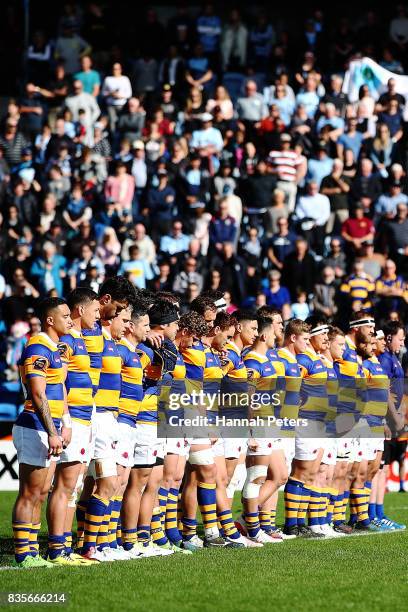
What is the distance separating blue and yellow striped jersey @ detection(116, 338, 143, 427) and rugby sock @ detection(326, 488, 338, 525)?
371 cm

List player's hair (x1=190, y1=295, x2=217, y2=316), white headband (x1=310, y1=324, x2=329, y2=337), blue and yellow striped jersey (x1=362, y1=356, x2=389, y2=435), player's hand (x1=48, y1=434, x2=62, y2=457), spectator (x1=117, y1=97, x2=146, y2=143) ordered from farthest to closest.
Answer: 1. spectator (x1=117, y1=97, x2=146, y2=143)
2. blue and yellow striped jersey (x1=362, y1=356, x2=389, y2=435)
3. white headband (x1=310, y1=324, x2=329, y2=337)
4. player's hair (x1=190, y1=295, x2=217, y2=316)
5. player's hand (x1=48, y1=434, x2=62, y2=457)

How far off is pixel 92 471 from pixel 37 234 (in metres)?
11.2

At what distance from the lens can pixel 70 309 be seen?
1212cm

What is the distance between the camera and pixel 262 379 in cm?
1412

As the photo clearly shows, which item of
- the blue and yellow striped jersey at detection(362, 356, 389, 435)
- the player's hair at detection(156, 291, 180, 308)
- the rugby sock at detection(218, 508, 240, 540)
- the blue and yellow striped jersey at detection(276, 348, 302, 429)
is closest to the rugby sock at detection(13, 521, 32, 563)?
the rugby sock at detection(218, 508, 240, 540)

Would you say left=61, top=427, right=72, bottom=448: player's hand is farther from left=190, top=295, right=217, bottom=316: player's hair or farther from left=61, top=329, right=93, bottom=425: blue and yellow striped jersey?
left=190, top=295, right=217, bottom=316: player's hair

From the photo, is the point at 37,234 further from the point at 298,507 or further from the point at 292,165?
the point at 298,507

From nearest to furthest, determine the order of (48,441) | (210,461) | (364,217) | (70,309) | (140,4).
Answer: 1. (48,441)
2. (70,309)
3. (210,461)
4. (364,217)
5. (140,4)

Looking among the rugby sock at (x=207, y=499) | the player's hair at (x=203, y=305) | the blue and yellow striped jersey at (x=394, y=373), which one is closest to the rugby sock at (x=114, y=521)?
the rugby sock at (x=207, y=499)

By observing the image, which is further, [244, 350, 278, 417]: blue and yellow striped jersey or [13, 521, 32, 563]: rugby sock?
[244, 350, 278, 417]: blue and yellow striped jersey

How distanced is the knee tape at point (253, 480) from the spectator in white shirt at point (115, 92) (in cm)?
1307

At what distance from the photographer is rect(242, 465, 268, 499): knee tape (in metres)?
13.9

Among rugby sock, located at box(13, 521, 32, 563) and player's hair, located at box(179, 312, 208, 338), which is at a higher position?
player's hair, located at box(179, 312, 208, 338)

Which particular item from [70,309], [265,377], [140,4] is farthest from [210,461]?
[140,4]
